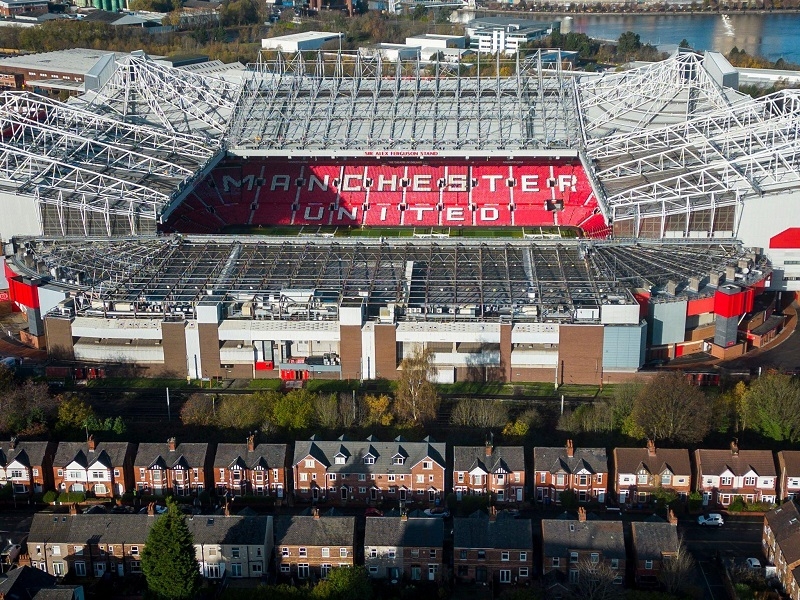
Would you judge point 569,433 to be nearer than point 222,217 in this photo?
Yes

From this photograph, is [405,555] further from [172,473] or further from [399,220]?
[399,220]

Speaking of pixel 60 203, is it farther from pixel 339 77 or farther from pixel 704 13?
pixel 704 13

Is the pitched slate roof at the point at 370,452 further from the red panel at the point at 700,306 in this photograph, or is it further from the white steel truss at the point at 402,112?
the white steel truss at the point at 402,112

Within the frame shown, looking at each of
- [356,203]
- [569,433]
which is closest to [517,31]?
[356,203]

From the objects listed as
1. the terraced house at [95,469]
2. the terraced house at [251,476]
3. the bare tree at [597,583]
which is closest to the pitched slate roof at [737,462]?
the bare tree at [597,583]

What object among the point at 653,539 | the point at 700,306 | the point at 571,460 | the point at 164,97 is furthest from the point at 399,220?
the point at 653,539

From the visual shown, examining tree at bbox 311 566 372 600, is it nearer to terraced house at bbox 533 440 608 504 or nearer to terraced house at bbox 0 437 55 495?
terraced house at bbox 533 440 608 504

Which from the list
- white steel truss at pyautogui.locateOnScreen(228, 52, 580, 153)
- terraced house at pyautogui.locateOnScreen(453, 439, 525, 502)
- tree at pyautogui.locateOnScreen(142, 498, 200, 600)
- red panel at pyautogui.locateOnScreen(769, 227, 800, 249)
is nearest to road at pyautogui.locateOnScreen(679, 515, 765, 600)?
terraced house at pyautogui.locateOnScreen(453, 439, 525, 502)
